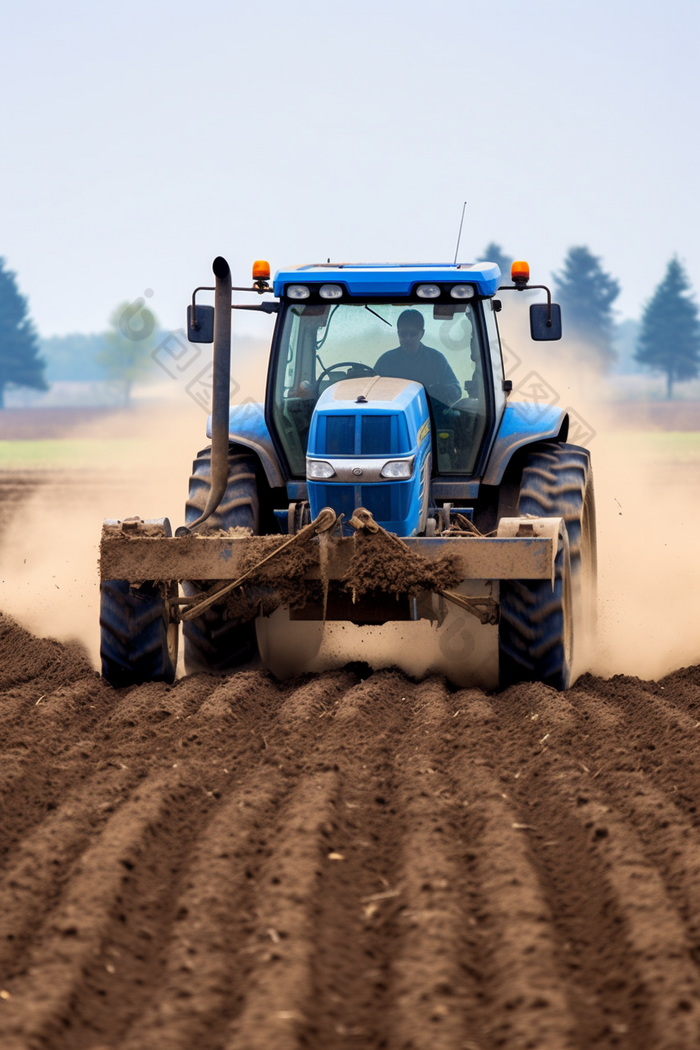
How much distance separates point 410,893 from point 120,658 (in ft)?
12.0

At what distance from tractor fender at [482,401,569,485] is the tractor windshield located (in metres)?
0.13

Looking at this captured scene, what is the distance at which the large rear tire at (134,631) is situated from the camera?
7543 mm

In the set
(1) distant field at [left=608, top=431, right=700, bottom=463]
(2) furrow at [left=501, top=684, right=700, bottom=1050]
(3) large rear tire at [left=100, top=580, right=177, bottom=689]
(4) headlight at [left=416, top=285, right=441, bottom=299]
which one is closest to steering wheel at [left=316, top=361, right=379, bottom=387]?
(4) headlight at [left=416, top=285, right=441, bottom=299]

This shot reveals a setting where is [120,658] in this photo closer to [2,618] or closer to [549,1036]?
[2,618]

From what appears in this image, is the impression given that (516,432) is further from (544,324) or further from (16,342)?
(16,342)

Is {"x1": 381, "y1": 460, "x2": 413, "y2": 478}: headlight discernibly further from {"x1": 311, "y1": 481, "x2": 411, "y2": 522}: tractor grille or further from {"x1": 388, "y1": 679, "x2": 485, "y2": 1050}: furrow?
{"x1": 388, "y1": 679, "x2": 485, "y2": 1050}: furrow

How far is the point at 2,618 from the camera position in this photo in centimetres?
1023

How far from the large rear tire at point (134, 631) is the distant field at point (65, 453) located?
25.8 metres

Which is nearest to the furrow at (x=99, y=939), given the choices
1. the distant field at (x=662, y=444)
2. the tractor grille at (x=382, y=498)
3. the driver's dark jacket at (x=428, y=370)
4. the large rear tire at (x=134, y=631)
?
the large rear tire at (x=134, y=631)

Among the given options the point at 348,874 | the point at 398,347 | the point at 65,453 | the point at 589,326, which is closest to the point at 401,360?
the point at 398,347

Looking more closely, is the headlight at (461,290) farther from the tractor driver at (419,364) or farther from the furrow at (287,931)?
the furrow at (287,931)

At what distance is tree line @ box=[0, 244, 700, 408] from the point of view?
97.7 meters

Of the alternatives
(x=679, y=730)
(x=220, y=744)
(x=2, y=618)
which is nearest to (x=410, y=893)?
(x=220, y=744)

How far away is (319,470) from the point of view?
7.54 m
